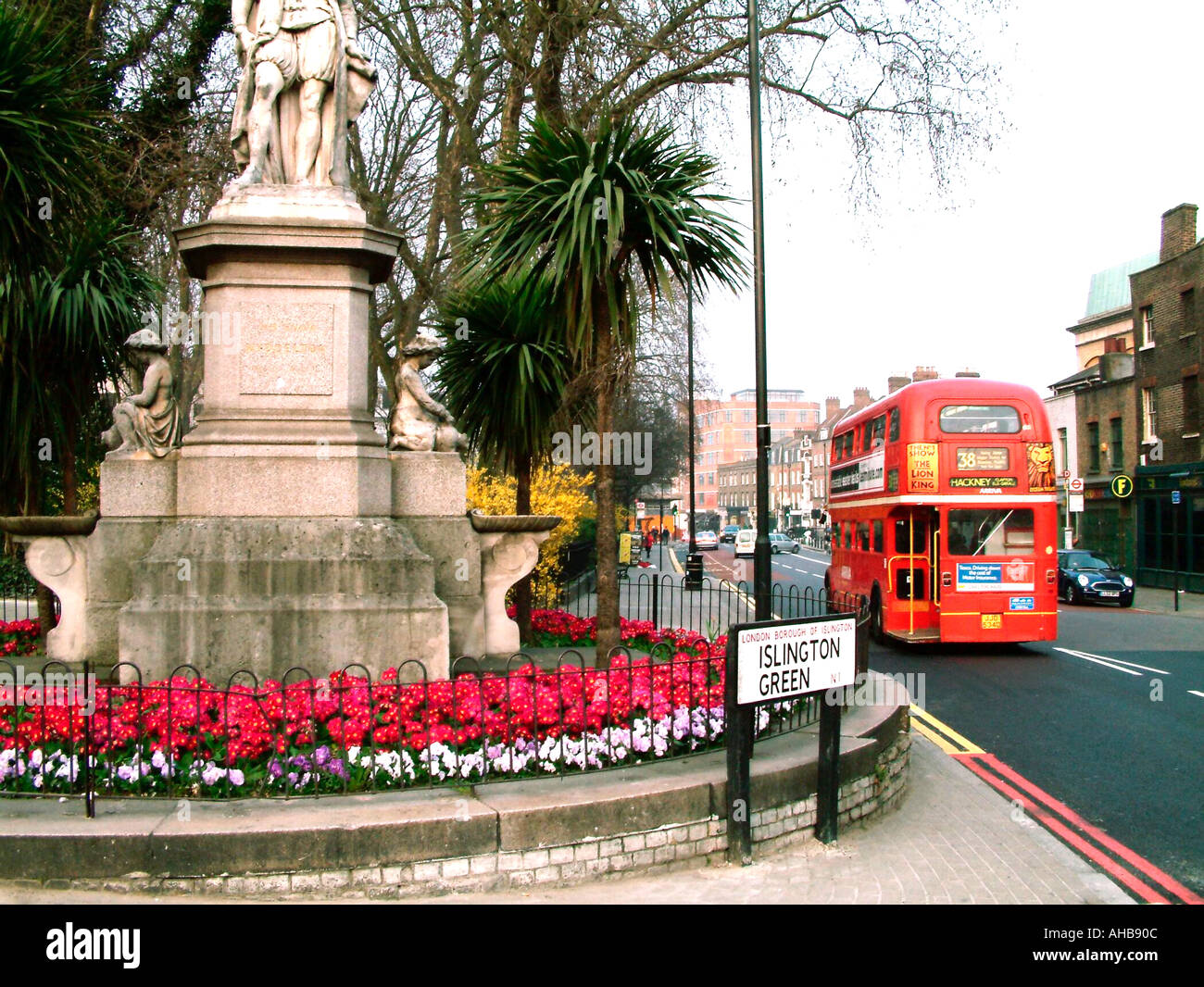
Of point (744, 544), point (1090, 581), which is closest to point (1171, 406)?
point (1090, 581)

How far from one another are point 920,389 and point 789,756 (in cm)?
1093

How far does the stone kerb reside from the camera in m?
4.85

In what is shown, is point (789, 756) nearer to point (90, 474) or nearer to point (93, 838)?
point (93, 838)

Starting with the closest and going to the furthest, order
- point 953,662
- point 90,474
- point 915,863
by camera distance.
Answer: point 915,863 → point 953,662 → point 90,474

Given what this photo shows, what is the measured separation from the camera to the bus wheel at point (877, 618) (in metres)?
18.2

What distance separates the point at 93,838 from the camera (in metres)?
4.84

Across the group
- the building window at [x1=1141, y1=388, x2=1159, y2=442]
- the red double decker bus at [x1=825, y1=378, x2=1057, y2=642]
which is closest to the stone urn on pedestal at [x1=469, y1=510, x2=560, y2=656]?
the red double decker bus at [x1=825, y1=378, x2=1057, y2=642]

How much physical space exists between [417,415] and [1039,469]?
1116 centimetres

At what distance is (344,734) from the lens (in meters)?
5.69

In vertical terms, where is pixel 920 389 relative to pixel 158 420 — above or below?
above

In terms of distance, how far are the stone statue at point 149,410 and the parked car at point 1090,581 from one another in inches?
949

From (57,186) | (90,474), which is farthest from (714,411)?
(57,186)

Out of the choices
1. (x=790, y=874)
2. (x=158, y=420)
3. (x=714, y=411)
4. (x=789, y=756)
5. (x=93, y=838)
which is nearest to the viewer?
(x=93, y=838)

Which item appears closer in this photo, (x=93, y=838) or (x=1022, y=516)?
(x=93, y=838)
